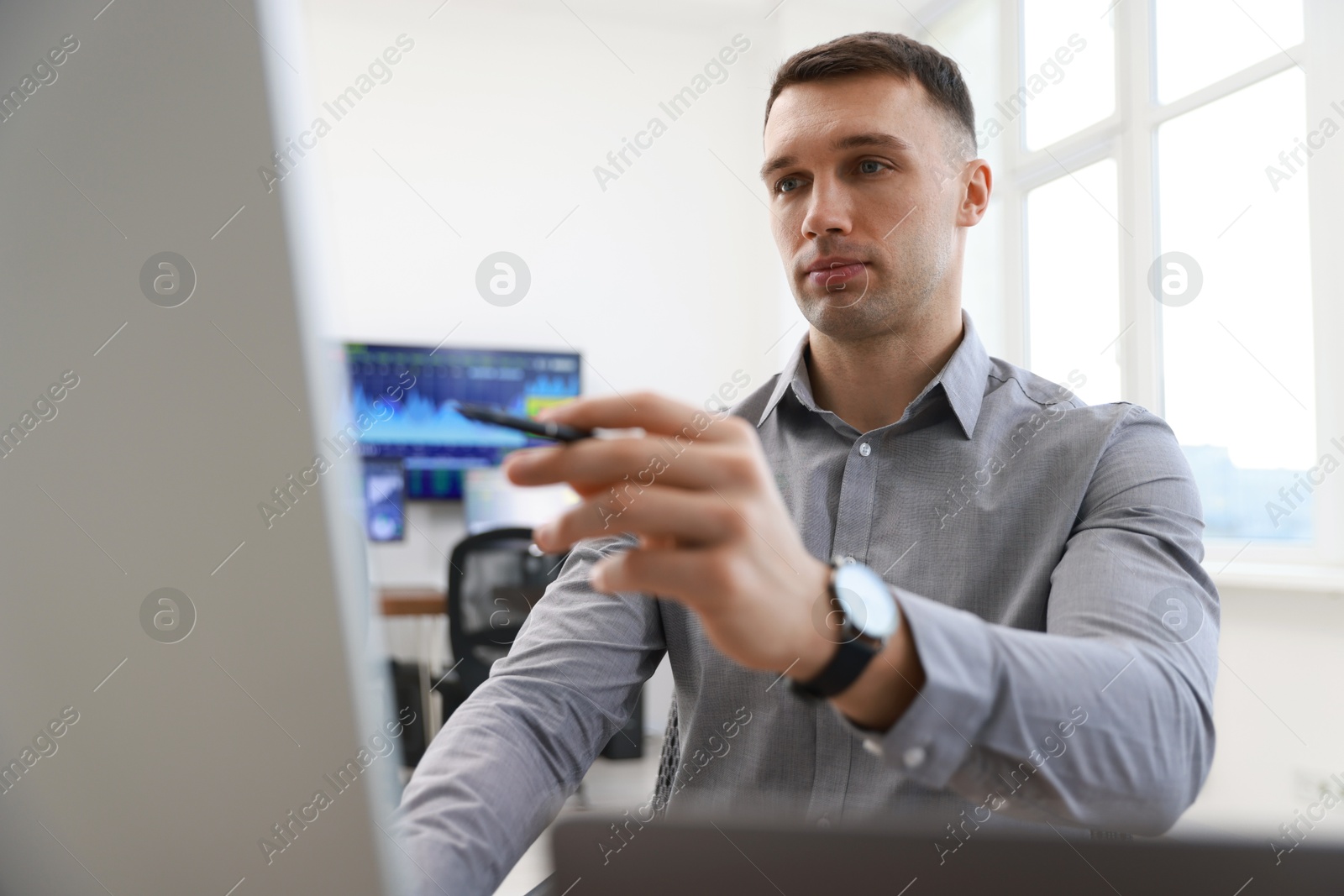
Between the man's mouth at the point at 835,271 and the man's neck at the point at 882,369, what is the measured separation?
7 cm

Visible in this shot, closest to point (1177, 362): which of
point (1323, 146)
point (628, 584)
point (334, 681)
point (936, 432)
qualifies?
point (1323, 146)

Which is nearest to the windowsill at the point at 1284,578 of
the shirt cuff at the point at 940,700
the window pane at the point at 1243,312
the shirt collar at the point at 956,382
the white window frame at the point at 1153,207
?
the white window frame at the point at 1153,207

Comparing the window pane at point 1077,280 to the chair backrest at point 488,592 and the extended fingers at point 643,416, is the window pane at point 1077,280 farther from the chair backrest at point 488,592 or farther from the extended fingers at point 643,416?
the extended fingers at point 643,416

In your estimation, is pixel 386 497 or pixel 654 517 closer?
pixel 654 517

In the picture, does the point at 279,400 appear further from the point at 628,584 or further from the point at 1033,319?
the point at 1033,319

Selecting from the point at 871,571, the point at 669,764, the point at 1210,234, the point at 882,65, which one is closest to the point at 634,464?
the point at 871,571

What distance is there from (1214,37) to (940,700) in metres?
3.25

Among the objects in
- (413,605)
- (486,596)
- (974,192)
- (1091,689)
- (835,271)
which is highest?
(974,192)

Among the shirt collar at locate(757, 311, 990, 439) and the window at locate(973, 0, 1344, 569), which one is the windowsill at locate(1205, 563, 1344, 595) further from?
the shirt collar at locate(757, 311, 990, 439)

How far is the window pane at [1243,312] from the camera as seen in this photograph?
260cm

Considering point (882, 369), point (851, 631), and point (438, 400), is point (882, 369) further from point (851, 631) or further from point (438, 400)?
point (438, 400)

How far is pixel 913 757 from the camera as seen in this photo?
546 mm

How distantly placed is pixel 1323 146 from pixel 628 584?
9.38 ft

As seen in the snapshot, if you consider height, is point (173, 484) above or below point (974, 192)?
below
